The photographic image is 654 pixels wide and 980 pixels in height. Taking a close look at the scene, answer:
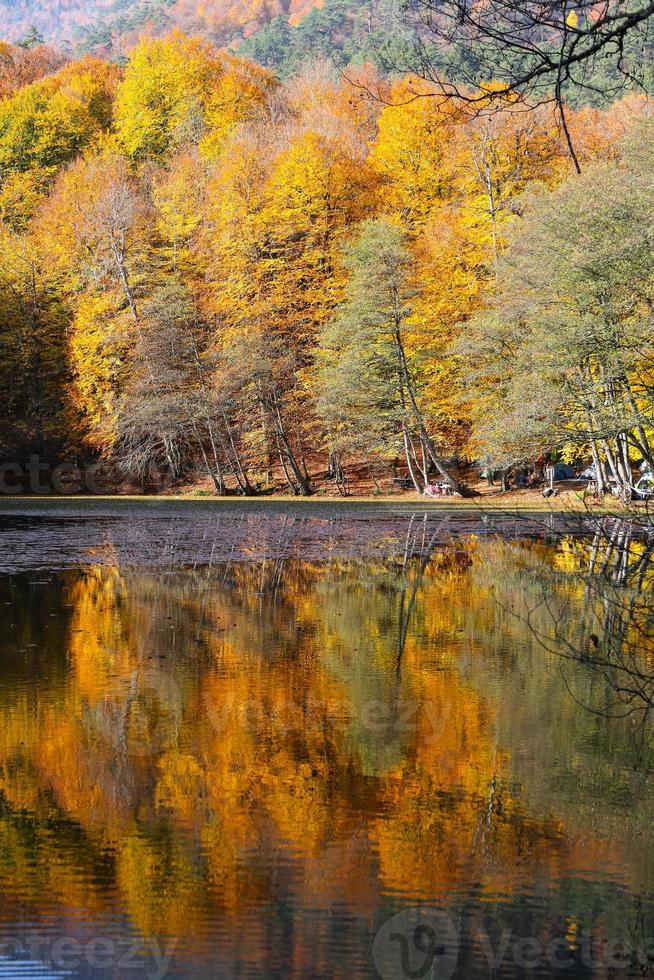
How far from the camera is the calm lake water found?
4.21 metres

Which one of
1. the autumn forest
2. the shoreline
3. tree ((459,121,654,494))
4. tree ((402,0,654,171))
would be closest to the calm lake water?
tree ((402,0,654,171))

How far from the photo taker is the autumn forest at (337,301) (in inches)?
1173

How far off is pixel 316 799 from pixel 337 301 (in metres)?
39.8

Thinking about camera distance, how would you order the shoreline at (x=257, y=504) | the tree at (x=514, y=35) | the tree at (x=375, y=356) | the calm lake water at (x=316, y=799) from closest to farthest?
the calm lake water at (x=316, y=799) → the tree at (x=514, y=35) → the shoreline at (x=257, y=504) → the tree at (x=375, y=356)

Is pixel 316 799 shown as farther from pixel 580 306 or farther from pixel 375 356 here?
pixel 375 356

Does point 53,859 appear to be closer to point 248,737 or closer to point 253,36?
point 248,737

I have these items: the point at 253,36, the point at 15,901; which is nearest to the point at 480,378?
the point at 15,901

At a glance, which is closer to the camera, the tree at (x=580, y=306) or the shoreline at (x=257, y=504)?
the tree at (x=580, y=306)

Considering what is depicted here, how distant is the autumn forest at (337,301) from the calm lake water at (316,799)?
61.6ft

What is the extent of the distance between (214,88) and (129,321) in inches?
1157

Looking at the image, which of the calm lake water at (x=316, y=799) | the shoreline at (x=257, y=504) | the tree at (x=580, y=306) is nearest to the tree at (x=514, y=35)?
the calm lake water at (x=316, y=799)

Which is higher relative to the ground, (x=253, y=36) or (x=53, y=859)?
(x=253, y=36)

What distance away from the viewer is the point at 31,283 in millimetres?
51750

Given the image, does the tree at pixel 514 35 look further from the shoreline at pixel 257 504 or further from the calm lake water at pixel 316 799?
the shoreline at pixel 257 504
